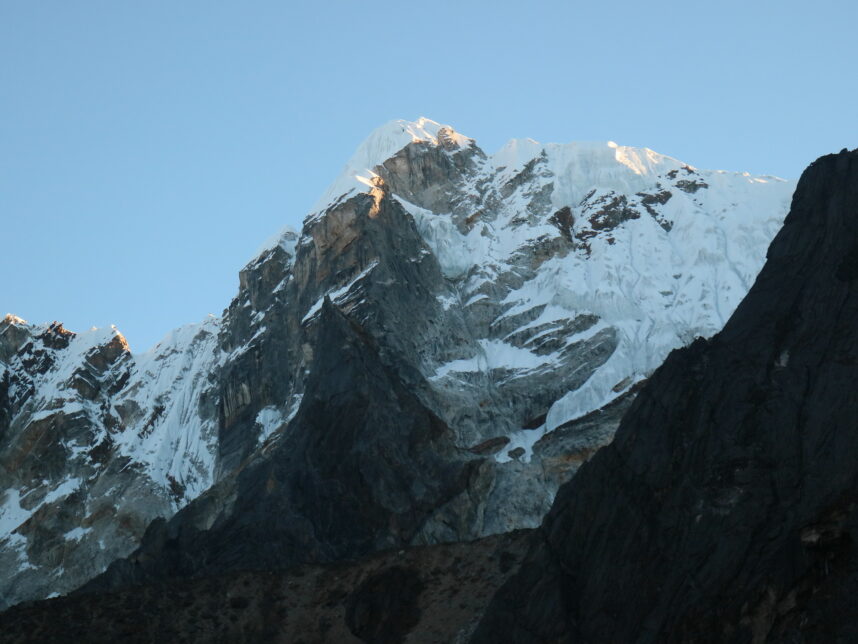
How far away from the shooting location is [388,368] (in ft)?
369

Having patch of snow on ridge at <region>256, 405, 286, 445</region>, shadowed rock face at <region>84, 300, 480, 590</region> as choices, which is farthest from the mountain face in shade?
patch of snow on ridge at <region>256, 405, 286, 445</region>

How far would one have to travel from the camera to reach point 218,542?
9744 cm

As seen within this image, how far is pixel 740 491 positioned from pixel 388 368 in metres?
57.5

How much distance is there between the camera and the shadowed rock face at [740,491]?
52188 mm

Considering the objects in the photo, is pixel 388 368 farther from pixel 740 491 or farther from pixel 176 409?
pixel 740 491

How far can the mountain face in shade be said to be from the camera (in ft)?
334

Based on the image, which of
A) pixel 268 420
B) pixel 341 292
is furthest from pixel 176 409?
pixel 341 292

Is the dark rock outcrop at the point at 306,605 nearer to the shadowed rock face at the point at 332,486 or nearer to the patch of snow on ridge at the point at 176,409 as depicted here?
the shadowed rock face at the point at 332,486

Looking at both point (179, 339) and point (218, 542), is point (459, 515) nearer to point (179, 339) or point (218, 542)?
point (218, 542)

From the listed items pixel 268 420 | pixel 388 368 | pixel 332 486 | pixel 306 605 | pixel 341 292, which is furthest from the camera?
pixel 341 292

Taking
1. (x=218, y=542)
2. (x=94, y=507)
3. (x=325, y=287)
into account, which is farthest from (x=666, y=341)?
(x=94, y=507)

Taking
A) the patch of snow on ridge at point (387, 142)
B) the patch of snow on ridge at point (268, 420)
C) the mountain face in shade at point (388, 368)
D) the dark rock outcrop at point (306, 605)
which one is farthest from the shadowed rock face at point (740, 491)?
the patch of snow on ridge at point (387, 142)

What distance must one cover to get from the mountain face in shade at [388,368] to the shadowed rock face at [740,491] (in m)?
32.3

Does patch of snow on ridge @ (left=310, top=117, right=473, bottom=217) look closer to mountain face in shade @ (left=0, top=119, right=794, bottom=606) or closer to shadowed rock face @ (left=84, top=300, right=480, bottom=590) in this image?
mountain face in shade @ (left=0, top=119, right=794, bottom=606)
